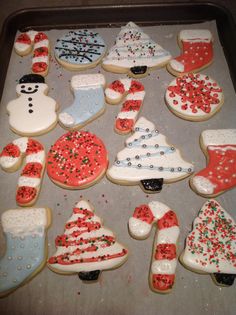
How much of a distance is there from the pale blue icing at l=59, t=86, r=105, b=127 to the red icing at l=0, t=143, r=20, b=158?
476 mm

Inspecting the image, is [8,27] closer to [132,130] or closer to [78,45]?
[78,45]

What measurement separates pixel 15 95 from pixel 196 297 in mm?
2074

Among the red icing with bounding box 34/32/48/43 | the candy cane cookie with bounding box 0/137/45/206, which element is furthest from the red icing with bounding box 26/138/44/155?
the red icing with bounding box 34/32/48/43

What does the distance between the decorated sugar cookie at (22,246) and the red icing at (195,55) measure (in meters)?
1.69

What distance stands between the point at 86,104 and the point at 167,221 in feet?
3.72

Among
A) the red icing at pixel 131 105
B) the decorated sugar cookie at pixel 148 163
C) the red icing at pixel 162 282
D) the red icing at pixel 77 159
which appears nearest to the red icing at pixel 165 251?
the red icing at pixel 162 282

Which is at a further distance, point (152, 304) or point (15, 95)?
point (15, 95)

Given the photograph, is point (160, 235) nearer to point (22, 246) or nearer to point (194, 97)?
point (22, 246)

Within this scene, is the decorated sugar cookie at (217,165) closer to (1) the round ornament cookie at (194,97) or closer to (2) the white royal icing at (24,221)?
(1) the round ornament cookie at (194,97)

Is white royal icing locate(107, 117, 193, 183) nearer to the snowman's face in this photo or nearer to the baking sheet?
the baking sheet

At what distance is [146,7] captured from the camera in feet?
10.3

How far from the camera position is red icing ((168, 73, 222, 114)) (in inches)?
107

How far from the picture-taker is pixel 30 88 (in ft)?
9.29

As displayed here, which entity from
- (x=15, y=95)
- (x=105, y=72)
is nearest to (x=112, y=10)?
(x=105, y=72)
